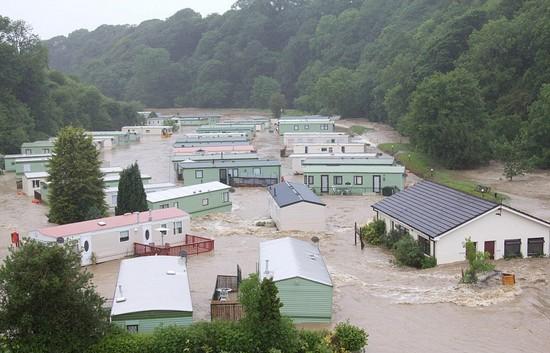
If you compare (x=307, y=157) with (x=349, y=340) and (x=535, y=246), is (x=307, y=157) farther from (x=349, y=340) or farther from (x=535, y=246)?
(x=349, y=340)

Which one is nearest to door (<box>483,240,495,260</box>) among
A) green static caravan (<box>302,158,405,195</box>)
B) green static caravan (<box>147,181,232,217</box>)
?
green static caravan (<box>147,181,232,217</box>)

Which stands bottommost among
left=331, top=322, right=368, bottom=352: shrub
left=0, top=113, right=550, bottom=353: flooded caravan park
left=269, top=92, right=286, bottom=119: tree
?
left=0, top=113, right=550, bottom=353: flooded caravan park

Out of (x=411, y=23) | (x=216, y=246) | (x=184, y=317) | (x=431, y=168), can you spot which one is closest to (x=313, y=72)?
(x=411, y=23)

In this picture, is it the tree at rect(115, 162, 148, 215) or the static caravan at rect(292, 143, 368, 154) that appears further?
the static caravan at rect(292, 143, 368, 154)

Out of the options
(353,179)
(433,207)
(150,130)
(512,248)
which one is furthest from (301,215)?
(150,130)

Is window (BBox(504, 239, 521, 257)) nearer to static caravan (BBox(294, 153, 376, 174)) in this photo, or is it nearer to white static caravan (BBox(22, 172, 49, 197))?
static caravan (BBox(294, 153, 376, 174))
